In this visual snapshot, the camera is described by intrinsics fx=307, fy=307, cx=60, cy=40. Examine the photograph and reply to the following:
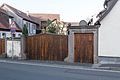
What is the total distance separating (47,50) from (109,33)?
5.52 m

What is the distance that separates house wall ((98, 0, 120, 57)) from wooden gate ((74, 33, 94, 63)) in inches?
27.9

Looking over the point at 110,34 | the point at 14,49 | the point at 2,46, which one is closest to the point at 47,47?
the point at 14,49

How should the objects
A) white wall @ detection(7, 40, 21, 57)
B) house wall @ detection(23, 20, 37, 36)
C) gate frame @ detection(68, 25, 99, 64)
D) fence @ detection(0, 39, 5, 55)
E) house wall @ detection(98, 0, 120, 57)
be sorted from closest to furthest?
house wall @ detection(98, 0, 120, 57) < gate frame @ detection(68, 25, 99, 64) < white wall @ detection(7, 40, 21, 57) < fence @ detection(0, 39, 5, 55) < house wall @ detection(23, 20, 37, 36)

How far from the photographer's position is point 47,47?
1004 inches

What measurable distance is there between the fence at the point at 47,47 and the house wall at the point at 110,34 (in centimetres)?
306

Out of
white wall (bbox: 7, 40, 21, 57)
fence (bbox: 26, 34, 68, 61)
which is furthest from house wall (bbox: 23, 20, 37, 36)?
fence (bbox: 26, 34, 68, 61)

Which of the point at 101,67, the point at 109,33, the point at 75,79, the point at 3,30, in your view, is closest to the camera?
the point at 75,79

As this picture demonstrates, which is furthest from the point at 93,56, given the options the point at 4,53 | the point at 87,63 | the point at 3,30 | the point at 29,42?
the point at 3,30

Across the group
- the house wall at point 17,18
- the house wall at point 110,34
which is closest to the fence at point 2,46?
the house wall at point 110,34

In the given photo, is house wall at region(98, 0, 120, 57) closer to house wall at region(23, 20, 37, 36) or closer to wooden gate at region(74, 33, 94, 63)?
wooden gate at region(74, 33, 94, 63)

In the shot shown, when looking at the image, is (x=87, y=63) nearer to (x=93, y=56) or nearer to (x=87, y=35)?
(x=93, y=56)

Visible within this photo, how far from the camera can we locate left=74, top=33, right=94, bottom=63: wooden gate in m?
23.4

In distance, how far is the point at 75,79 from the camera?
13656 millimetres

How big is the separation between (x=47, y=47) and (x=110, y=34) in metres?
5.52
